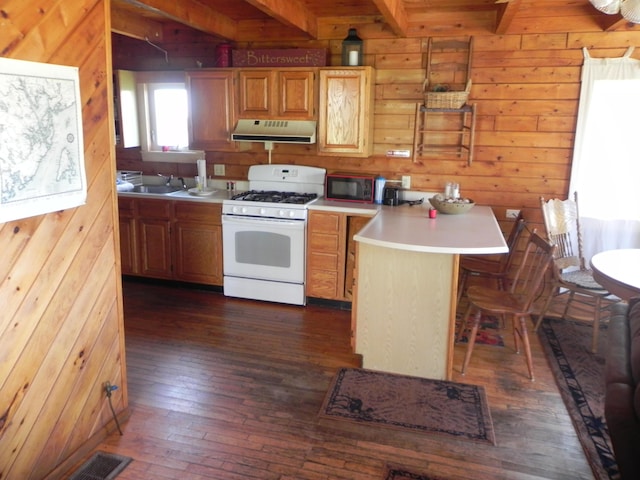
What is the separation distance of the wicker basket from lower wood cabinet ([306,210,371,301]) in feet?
3.46

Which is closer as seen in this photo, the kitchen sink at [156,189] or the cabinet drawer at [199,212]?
the cabinet drawer at [199,212]

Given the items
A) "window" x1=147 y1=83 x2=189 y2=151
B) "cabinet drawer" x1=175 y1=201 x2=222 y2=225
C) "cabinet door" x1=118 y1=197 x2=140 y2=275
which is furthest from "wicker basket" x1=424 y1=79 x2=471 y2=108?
"cabinet door" x1=118 y1=197 x2=140 y2=275

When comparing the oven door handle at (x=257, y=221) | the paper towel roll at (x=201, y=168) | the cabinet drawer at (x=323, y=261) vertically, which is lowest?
the cabinet drawer at (x=323, y=261)

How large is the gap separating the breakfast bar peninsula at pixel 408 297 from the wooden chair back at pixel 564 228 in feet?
2.86

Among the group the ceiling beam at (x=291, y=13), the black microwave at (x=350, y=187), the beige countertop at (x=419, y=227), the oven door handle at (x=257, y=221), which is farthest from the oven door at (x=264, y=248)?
the ceiling beam at (x=291, y=13)

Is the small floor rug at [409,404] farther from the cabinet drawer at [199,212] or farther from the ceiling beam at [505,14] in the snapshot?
the ceiling beam at [505,14]

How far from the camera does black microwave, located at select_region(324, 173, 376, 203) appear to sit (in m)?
4.27

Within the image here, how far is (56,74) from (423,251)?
1916 mm

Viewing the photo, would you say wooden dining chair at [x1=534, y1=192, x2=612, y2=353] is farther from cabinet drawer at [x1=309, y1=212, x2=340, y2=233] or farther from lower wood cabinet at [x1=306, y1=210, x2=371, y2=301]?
cabinet drawer at [x1=309, y1=212, x2=340, y2=233]

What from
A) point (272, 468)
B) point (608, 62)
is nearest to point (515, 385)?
point (272, 468)

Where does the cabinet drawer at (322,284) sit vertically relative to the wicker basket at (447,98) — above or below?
below

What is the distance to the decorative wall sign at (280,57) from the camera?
4230mm

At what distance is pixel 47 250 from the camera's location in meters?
2.01

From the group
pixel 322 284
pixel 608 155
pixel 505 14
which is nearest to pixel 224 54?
pixel 322 284
